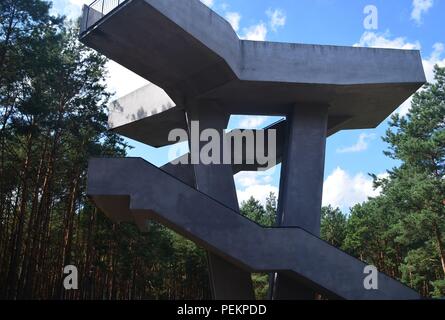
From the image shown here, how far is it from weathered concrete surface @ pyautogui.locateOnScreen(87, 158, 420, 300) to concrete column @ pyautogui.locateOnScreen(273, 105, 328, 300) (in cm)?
153

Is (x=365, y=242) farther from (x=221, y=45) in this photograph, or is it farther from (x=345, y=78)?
(x=221, y=45)

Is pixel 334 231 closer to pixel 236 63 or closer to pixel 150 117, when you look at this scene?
pixel 150 117

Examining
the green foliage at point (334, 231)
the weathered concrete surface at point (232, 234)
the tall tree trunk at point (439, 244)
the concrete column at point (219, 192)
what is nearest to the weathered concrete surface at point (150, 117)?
the concrete column at point (219, 192)

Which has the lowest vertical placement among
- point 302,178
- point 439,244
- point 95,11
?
point 439,244

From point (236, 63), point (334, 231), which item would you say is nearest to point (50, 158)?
point (236, 63)

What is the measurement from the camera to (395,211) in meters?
23.4

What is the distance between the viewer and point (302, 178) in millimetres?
11031

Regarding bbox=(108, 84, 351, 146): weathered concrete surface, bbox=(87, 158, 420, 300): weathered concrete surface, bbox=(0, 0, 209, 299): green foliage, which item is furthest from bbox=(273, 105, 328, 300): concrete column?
bbox=(0, 0, 209, 299): green foliage

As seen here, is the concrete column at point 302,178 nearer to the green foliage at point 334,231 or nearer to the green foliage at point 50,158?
the green foliage at point 50,158

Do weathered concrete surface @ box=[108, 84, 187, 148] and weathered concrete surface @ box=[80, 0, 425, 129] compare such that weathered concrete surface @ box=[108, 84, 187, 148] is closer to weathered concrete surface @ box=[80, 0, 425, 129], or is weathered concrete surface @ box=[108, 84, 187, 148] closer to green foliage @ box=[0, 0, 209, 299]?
weathered concrete surface @ box=[80, 0, 425, 129]

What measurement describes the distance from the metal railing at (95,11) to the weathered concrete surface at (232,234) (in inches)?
127

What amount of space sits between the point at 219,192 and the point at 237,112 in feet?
9.81

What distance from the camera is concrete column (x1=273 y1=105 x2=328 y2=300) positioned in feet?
32.9

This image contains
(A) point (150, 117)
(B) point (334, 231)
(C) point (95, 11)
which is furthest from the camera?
(B) point (334, 231)
